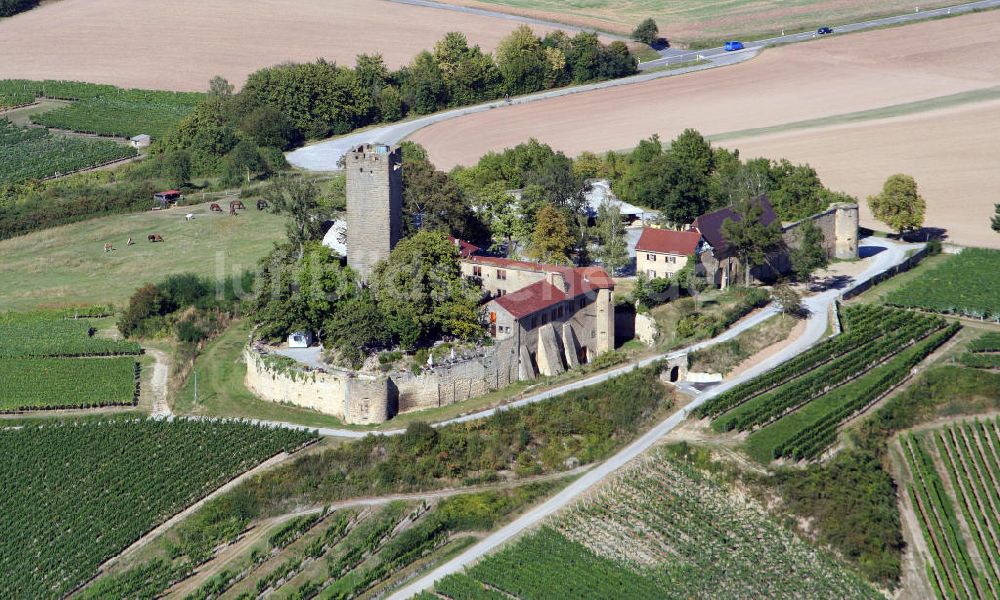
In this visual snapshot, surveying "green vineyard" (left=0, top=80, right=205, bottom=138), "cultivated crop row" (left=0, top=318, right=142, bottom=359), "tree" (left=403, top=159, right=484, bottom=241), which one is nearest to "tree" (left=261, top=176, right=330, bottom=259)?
"tree" (left=403, top=159, right=484, bottom=241)

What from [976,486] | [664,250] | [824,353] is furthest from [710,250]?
[976,486]

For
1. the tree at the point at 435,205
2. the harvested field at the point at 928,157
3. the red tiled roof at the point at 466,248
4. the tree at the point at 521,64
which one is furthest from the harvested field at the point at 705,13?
the red tiled roof at the point at 466,248

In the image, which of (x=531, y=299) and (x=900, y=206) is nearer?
(x=531, y=299)

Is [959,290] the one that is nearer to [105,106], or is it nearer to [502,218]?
[502,218]

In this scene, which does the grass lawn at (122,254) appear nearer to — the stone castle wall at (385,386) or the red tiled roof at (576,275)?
the stone castle wall at (385,386)

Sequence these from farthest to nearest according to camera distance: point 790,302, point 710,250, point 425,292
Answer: point 710,250 < point 790,302 < point 425,292

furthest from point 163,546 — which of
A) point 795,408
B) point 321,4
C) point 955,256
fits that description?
point 321,4

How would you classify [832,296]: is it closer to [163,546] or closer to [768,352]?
[768,352]
